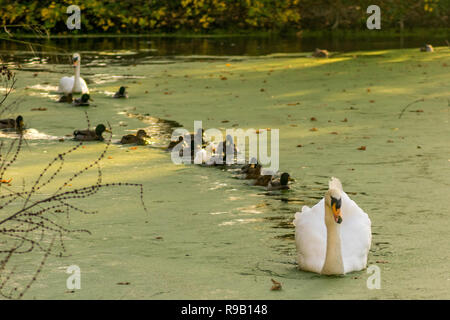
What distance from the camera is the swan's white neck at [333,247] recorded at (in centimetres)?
560

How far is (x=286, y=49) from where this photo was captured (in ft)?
80.4

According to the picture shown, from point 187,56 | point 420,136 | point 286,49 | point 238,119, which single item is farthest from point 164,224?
point 286,49

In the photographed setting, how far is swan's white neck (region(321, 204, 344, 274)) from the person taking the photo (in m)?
5.60

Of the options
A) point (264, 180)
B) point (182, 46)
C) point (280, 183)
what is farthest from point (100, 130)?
point (182, 46)

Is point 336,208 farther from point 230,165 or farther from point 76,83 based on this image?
point 76,83

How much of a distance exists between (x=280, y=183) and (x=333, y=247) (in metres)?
2.81

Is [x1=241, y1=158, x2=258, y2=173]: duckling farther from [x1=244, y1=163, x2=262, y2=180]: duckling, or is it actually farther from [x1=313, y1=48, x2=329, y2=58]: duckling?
[x1=313, y1=48, x2=329, y2=58]: duckling

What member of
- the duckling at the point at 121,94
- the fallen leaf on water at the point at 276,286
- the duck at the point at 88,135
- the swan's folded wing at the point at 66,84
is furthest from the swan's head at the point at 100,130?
the fallen leaf on water at the point at 276,286

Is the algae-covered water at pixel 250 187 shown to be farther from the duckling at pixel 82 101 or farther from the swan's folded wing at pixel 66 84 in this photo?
the swan's folded wing at pixel 66 84

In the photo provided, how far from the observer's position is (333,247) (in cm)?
559

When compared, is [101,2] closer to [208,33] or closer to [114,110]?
[208,33]

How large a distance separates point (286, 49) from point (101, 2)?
9676 millimetres

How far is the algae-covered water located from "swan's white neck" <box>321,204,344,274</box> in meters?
0.09

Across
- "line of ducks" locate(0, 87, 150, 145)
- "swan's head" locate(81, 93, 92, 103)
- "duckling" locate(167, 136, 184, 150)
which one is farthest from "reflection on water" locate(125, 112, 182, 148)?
"swan's head" locate(81, 93, 92, 103)
